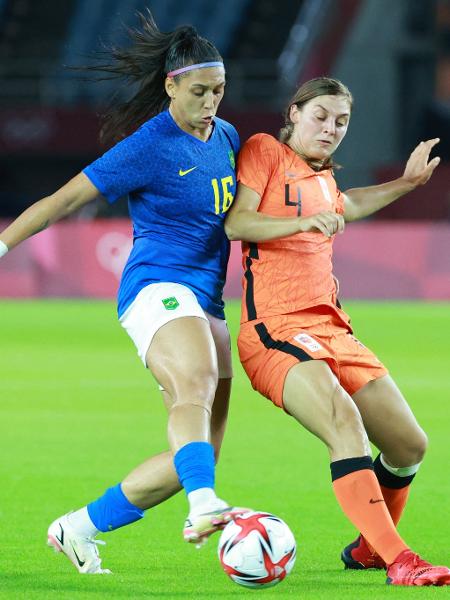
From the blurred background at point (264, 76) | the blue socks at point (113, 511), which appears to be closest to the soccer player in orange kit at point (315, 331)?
the blue socks at point (113, 511)

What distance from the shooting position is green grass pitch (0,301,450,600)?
222 inches

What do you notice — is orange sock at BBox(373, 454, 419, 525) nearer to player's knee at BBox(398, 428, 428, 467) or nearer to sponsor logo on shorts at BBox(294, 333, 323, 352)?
player's knee at BBox(398, 428, 428, 467)

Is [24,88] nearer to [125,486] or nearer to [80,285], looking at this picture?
[80,285]

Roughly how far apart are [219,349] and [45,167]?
29470mm

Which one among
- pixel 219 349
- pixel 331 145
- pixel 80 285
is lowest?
pixel 80 285

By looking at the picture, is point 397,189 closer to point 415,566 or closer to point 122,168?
point 122,168

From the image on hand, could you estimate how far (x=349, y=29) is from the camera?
35.8 meters

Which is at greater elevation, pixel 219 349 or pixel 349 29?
pixel 349 29

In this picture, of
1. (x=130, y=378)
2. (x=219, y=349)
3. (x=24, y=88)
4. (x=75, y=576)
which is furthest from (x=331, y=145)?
(x=24, y=88)

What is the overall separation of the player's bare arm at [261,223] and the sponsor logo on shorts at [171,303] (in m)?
0.40

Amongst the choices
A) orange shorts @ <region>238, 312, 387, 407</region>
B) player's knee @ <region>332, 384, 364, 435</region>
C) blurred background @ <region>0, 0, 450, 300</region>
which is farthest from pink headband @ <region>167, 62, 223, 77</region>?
blurred background @ <region>0, 0, 450, 300</region>

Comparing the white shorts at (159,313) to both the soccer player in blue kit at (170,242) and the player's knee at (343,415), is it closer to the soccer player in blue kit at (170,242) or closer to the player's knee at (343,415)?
the soccer player in blue kit at (170,242)

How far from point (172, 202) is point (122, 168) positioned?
11.4 inches

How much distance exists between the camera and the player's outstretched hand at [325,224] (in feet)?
17.8
